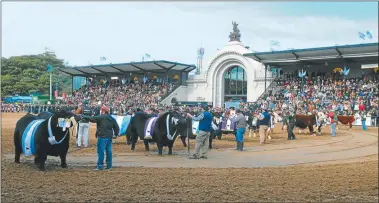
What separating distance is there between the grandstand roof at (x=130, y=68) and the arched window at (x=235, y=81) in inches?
226

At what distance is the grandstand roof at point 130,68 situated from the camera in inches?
2284

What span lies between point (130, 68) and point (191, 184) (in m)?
54.0

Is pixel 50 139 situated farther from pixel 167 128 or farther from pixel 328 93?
pixel 328 93

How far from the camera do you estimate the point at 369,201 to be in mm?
7570

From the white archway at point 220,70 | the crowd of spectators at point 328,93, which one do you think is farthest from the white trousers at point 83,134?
the white archway at point 220,70

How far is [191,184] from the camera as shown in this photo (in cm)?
922

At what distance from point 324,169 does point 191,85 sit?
4753cm

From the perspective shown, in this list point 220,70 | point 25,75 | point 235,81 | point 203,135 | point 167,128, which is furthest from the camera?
point 25,75

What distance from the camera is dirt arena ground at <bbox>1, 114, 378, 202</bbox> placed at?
7895mm

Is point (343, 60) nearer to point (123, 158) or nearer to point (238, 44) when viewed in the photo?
point (123, 158)

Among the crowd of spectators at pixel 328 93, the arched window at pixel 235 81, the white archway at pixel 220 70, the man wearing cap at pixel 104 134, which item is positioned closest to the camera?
the crowd of spectators at pixel 328 93

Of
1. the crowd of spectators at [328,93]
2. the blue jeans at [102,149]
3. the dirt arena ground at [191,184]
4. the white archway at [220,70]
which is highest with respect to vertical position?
the white archway at [220,70]

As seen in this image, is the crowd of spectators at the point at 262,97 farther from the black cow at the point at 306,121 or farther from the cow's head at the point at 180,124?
the cow's head at the point at 180,124

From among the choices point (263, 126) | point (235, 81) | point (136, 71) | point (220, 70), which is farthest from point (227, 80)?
point (263, 126)
